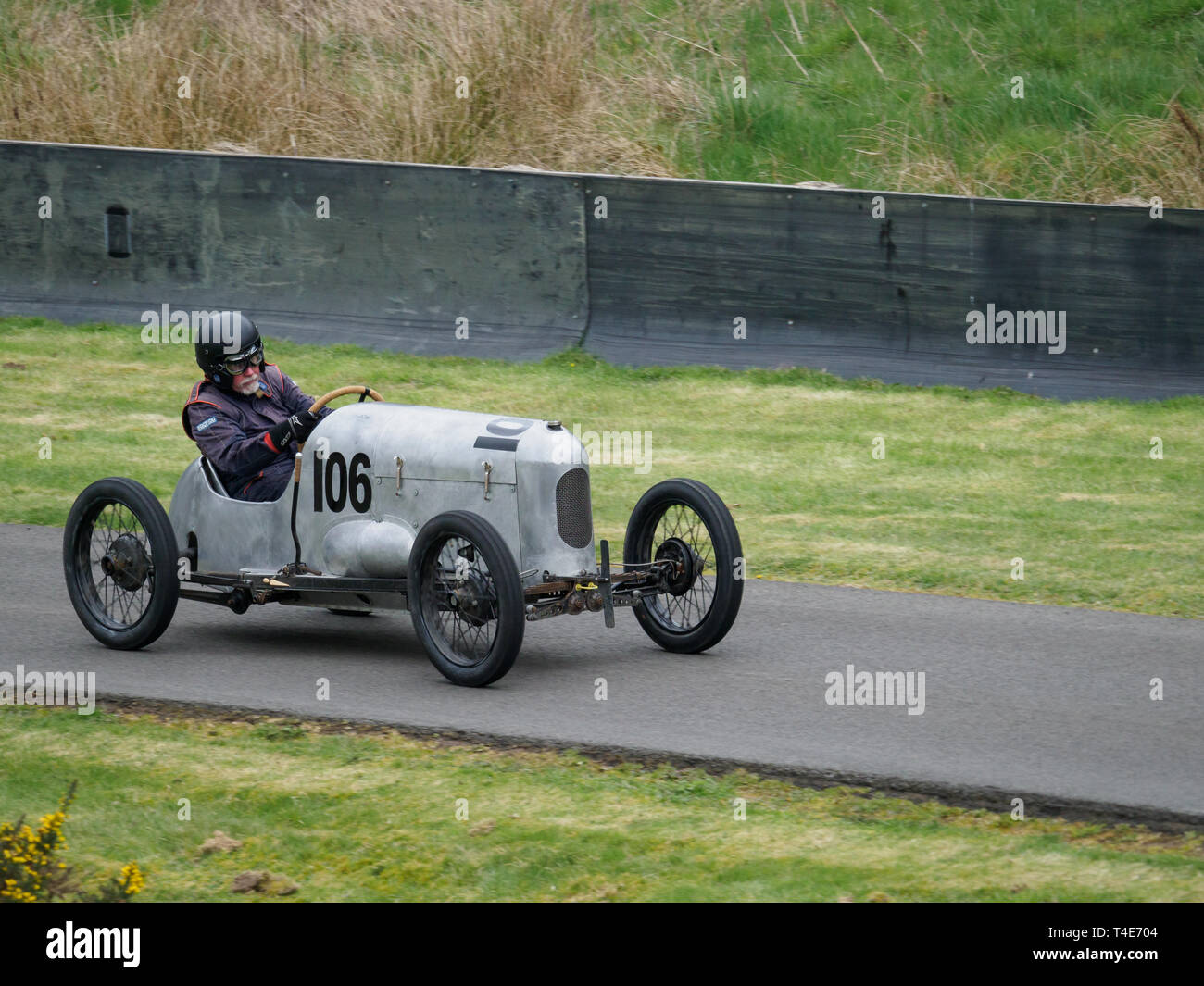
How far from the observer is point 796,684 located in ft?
24.2

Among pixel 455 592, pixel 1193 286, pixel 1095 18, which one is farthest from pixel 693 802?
pixel 1095 18

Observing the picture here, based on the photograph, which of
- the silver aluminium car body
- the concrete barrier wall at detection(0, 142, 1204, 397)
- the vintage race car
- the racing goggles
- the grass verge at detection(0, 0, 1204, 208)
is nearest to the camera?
the vintage race car

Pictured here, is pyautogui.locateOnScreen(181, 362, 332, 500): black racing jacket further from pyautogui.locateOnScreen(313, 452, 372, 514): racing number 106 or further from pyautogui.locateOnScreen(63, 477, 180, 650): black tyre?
pyautogui.locateOnScreen(63, 477, 180, 650): black tyre

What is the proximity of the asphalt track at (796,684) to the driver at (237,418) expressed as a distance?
777 millimetres

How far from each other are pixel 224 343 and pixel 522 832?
3327mm

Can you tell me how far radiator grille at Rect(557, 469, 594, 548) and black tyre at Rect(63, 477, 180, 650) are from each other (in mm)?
1727

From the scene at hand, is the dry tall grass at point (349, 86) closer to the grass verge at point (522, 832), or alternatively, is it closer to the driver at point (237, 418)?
the driver at point (237, 418)

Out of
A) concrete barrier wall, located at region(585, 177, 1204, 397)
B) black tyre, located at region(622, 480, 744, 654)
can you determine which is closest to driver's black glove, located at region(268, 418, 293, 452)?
black tyre, located at region(622, 480, 744, 654)

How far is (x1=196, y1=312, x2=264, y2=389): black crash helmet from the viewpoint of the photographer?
8.08 m

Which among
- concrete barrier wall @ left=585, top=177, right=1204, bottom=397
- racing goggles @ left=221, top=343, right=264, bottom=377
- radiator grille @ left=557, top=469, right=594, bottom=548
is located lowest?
radiator grille @ left=557, top=469, right=594, bottom=548

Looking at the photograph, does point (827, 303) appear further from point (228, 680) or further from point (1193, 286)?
point (228, 680)

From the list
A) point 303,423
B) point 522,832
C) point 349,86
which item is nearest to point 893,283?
point 303,423

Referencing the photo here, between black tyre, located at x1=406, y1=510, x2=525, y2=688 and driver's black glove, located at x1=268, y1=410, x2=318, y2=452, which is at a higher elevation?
driver's black glove, located at x1=268, y1=410, x2=318, y2=452

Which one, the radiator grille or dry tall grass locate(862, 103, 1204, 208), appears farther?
dry tall grass locate(862, 103, 1204, 208)
